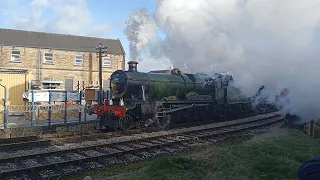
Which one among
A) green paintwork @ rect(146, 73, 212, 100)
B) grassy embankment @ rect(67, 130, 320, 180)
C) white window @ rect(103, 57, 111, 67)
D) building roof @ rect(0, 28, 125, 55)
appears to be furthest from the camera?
white window @ rect(103, 57, 111, 67)

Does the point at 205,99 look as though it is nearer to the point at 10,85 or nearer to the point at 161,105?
the point at 161,105

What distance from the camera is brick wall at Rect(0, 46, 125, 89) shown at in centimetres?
3231

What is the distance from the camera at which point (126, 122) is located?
1504 centimetres

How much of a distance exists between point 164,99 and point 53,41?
22729mm

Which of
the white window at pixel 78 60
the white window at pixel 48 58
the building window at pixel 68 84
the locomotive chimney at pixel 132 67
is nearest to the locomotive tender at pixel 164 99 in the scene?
the locomotive chimney at pixel 132 67

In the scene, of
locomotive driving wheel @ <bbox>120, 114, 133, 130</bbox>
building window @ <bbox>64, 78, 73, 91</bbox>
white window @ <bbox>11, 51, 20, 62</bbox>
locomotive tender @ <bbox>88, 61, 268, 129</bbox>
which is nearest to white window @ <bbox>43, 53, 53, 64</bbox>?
building window @ <bbox>64, 78, 73, 91</bbox>

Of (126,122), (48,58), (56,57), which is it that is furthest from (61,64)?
(126,122)

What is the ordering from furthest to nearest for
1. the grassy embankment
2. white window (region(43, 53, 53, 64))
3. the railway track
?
white window (region(43, 53, 53, 64)) → the railway track → the grassy embankment

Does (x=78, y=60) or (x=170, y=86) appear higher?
(x=78, y=60)

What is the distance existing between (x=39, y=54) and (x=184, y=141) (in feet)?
85.0

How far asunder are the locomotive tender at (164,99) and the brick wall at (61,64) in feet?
59.7

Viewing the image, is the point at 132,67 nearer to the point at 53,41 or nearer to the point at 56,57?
the point at 56,57

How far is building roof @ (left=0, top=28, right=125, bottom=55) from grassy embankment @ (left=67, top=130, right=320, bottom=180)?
28.7 metres

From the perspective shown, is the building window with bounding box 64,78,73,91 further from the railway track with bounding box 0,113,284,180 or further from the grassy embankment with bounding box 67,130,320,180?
the grassy embankment with bounding box 67,130,320,180
